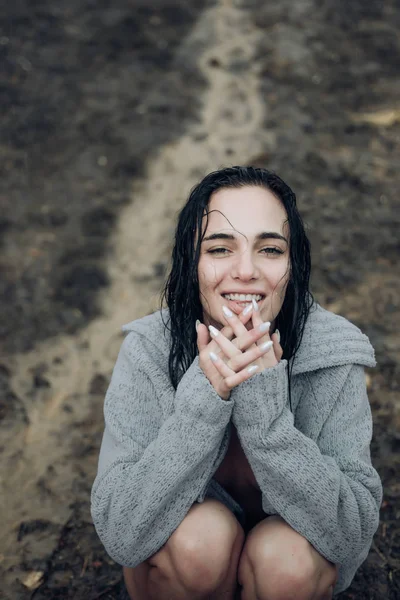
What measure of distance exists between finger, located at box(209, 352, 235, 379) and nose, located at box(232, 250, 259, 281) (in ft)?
0.90

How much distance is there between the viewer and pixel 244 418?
77.2 inches

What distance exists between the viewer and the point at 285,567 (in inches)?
76.8

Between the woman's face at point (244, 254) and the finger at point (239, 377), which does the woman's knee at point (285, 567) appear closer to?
the finger at point (239, 377)

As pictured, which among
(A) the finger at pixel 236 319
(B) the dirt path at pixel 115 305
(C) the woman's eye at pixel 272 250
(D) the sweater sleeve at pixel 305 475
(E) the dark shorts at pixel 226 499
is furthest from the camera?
(B) the dirt path at pixel 115 305

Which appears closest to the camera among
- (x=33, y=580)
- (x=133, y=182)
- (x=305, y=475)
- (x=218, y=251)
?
(x=305, y=475)

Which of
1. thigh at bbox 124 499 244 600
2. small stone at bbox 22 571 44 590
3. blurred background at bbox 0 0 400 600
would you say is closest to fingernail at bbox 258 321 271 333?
thigh at bbox 124 499 244 600

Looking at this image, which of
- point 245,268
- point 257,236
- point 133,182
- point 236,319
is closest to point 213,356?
point 236,319

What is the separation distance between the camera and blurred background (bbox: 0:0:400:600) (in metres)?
3.09

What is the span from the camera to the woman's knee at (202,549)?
6.53ft

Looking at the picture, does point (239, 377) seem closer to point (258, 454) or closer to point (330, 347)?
point (258, 454)

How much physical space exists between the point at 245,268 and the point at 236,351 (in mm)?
270

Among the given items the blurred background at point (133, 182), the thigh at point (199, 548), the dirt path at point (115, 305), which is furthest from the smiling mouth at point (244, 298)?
the dirt path at point (115, 305)

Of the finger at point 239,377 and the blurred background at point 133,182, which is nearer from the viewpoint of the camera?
the finger at point 239,377

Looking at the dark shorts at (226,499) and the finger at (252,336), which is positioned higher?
the finger at (252,336)
